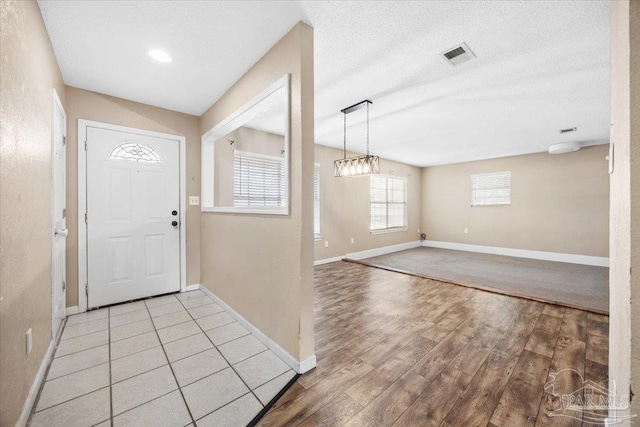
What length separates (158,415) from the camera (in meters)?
1.41

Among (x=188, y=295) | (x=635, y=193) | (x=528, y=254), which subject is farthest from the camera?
(x=528, y=254)

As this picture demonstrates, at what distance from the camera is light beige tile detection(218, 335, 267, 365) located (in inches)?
76.9

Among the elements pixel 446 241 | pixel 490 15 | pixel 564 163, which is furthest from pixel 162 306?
pixel 564 163

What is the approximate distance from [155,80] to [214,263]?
2.11 meters

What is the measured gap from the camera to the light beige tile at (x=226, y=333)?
2.21 m

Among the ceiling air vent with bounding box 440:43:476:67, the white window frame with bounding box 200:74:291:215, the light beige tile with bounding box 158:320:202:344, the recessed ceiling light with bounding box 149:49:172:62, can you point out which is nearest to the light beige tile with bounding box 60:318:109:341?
the light beige tile with bounding box 158:320:202:344

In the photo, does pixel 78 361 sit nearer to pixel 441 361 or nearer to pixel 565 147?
pixel 441 361

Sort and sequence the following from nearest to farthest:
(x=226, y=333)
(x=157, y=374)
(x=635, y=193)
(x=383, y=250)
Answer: (x=635, y=193) → (x=157, y=374) → (x=226, y=333) → (x=383, y=250)

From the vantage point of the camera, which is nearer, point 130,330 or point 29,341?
point 29,341

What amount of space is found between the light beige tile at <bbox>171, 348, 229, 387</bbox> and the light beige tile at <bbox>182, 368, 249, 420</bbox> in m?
0.06

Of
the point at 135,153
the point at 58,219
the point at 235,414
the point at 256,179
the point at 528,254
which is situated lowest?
the point at 235,414

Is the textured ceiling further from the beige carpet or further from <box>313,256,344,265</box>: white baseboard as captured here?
<box>313,256,344,265</box>: white baseboard

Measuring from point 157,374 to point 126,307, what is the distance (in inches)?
62.9

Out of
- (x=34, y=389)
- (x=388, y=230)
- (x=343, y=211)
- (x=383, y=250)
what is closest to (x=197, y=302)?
(x=34, y=389)
